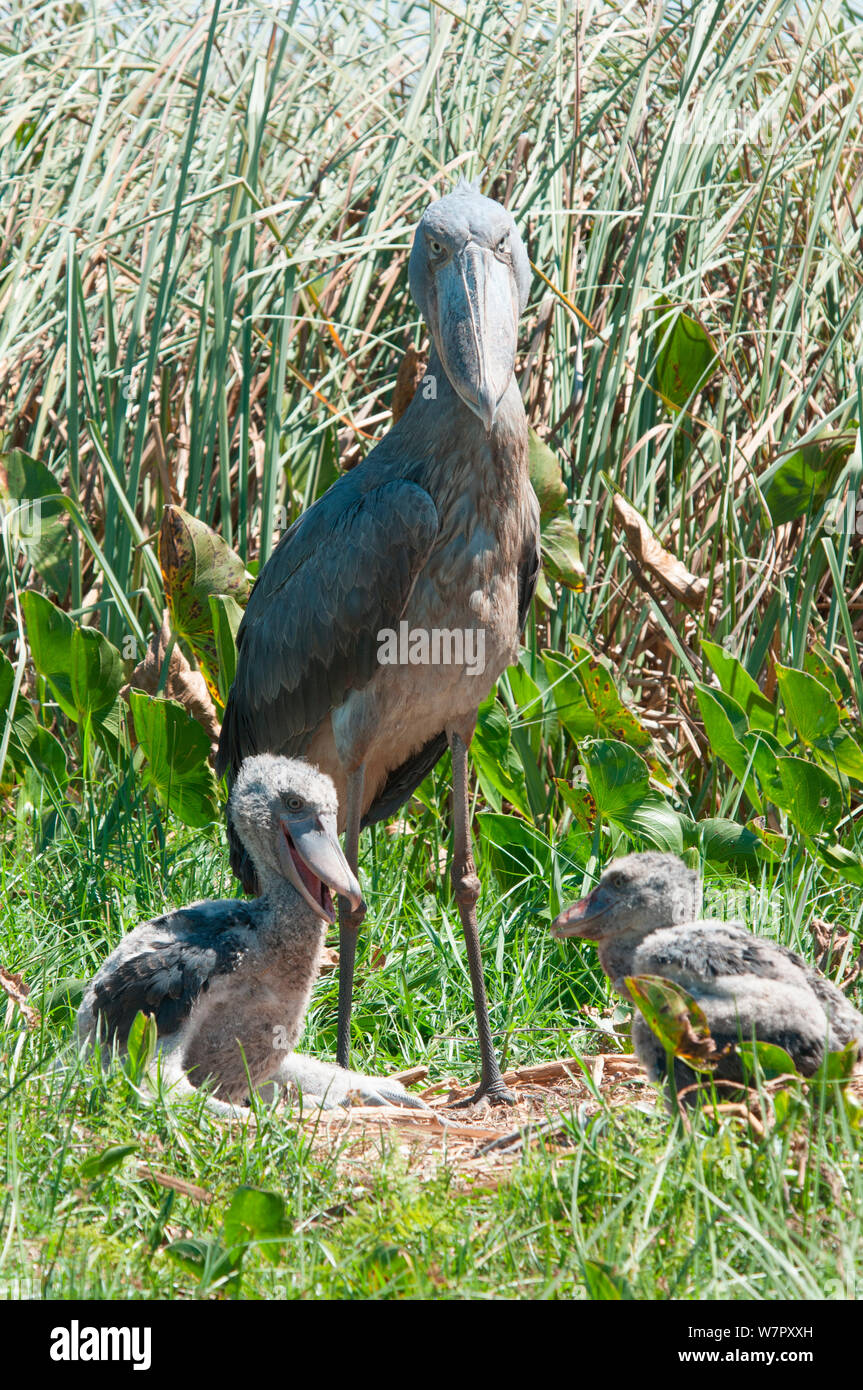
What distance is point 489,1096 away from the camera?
379cm

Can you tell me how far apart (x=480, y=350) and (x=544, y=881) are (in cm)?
199

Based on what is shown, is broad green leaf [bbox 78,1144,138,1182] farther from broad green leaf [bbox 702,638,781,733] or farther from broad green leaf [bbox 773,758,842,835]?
broad green leaf [bbox 702,638,781,733]

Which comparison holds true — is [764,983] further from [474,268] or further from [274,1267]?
[474,268]

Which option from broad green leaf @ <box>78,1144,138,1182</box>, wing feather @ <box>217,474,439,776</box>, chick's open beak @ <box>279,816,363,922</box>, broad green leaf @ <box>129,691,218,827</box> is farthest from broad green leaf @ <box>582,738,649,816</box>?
broad green leaf @ <box>78,1144,138,1182</box>

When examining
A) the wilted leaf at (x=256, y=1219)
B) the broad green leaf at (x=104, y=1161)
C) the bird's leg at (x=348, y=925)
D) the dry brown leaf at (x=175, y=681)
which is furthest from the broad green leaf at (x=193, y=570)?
the wilted leaf at (x=256, y=1219)

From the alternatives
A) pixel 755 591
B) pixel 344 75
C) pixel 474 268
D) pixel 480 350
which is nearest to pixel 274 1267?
pixel 480 350

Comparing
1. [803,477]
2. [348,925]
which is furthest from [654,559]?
[348,925]

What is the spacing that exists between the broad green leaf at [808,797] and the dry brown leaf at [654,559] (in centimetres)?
74

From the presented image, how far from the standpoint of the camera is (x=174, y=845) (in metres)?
5.09

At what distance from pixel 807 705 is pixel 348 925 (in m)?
1.69

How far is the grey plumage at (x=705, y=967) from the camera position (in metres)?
2.84

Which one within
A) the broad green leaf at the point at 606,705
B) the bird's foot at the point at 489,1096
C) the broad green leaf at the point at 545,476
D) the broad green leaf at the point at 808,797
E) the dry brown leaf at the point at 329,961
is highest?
the broad green leaf at the point at 545,476

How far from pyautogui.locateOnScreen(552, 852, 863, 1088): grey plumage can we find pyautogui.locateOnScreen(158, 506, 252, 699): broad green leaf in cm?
191

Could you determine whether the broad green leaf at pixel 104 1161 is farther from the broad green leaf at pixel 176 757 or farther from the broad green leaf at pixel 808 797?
the broad green leaf at pixel 808 797
